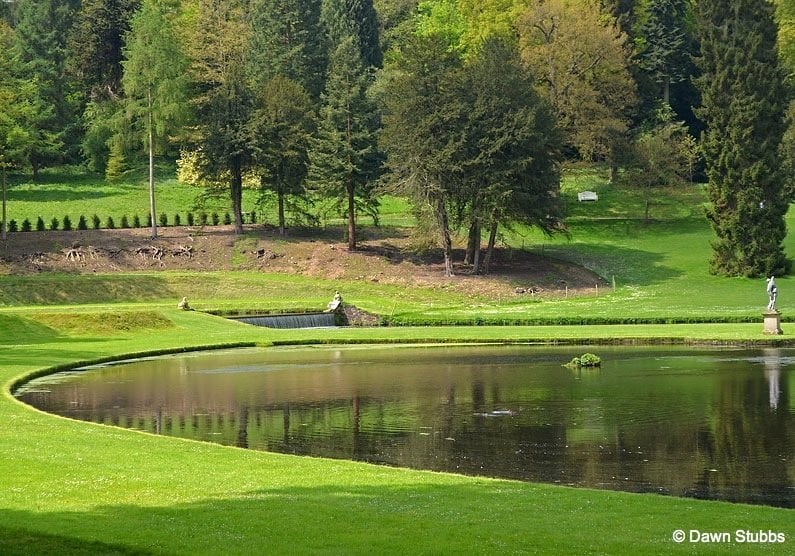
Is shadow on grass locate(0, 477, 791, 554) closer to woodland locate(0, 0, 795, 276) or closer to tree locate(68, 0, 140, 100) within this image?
woodland locate(0, 0, 795, 276)

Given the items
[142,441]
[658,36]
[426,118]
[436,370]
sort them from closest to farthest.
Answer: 1. [142,441]
2. [436,370]
3. [426,118]
4. [658,36]

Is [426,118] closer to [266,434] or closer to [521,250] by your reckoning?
[521,250]

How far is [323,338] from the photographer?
54.2m

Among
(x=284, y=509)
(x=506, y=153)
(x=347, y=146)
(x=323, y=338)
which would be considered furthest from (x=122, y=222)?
(x=284, y=509)

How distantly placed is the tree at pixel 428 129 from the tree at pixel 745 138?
17.7m

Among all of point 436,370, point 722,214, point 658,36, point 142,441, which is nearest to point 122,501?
point 142,441

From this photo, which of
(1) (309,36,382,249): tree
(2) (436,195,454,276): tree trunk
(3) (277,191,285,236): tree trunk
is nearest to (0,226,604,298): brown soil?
(3) (277,191,285,236): tree trunk

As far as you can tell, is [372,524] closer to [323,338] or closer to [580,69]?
[323,338]

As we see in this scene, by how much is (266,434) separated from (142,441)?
13.7ft

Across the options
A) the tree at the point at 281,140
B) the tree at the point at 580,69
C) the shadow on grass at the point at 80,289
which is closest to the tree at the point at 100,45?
the tree at the point at 281,140

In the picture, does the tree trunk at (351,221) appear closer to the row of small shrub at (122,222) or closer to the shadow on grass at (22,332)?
the row of small shrub at (122,222)

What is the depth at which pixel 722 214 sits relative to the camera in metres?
79.5

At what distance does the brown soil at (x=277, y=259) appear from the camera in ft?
249

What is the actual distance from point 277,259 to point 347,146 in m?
9.32
